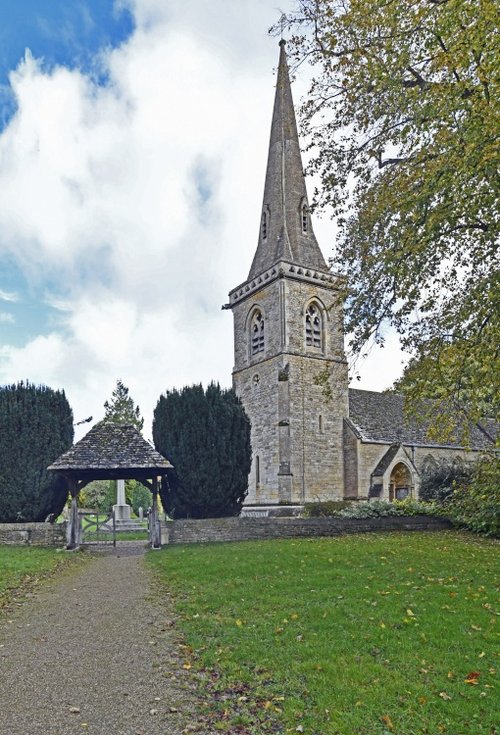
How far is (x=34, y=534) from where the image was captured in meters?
16.6

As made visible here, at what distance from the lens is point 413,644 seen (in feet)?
19.1

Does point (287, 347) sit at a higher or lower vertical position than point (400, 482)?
higher

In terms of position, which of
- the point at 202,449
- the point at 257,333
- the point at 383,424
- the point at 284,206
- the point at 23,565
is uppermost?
the point at 284,206

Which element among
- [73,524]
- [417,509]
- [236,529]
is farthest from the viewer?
[417,509]

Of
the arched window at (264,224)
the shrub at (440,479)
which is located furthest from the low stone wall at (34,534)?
the arched window at (264,224)

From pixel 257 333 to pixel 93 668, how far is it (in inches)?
975

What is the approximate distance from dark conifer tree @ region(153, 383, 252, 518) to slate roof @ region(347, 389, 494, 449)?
9471 millimetres

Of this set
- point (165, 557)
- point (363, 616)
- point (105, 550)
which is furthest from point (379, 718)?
point (105, 550)

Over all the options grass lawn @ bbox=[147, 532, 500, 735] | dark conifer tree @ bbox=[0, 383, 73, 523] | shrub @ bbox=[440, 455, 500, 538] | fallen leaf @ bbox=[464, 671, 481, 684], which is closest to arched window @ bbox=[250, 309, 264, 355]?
shrub @ bbox=[440, 455, 500, 538]

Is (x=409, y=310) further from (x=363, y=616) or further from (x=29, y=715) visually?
(x=29, y=715)

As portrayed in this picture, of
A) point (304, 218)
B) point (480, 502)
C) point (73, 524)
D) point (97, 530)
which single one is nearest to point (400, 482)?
point (480, 502)

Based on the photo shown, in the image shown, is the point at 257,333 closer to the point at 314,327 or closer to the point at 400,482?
the point at 314,327

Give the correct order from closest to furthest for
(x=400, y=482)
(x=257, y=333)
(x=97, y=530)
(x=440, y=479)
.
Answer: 1. (x=97, y=530)
2. (x=440, y=479)
3. (x=400, y=482)
4. (x=257, y=333)

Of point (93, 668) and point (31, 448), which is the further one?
point (31, 448)
